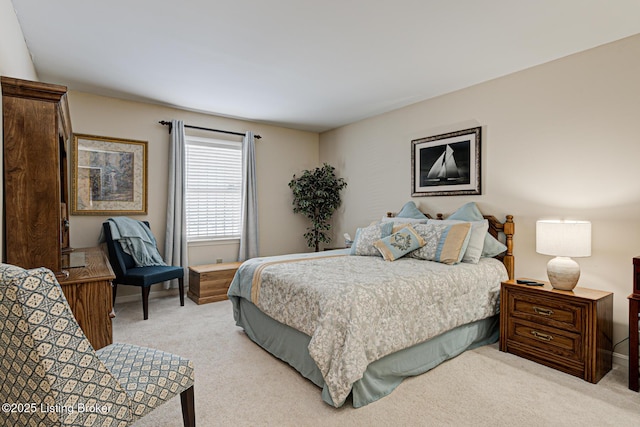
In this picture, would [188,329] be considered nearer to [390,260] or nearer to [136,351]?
[136,351]

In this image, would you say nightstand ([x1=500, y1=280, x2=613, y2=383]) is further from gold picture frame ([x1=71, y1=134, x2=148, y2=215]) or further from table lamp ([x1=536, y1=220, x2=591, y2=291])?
gold picture frame ([x1=71, y1=134, x2=148, y2=215])

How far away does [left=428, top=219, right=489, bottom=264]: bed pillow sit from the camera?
122 inches

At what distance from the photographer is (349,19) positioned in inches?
92.8

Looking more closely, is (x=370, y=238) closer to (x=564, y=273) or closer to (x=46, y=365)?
(x=564, y=273)

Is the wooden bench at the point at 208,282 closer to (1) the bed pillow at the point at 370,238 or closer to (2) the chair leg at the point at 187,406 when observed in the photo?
(1) the bed pillow at the point at 370,238

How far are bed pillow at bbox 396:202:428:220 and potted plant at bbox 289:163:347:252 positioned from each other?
1.43m

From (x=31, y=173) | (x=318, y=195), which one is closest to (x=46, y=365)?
(x=31, y=173)

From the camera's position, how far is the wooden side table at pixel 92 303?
6.71ft

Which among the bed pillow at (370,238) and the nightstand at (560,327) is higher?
the bed pillow at (370,238)

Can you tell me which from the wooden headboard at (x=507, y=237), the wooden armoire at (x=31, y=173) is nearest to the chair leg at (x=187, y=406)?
the wooden armoire at (x=31, y=173)

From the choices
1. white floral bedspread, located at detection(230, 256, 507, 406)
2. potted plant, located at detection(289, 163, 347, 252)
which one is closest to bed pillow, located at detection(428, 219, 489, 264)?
white floral bedspread, located at detection(230, 256, 507, 406)

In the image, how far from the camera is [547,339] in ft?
8.55

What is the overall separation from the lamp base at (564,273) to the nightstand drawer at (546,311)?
15 centimetres

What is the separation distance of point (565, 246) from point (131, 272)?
4174 mm
